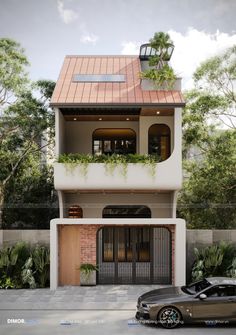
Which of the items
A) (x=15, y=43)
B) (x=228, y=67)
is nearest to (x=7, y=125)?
(x=15, y=43)

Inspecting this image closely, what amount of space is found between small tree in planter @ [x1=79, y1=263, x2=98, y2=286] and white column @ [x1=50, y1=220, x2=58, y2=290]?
1.07 m

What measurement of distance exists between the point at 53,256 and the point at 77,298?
7.49 feet

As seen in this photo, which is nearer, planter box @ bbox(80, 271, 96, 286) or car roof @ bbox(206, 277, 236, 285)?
car roof @ bbox(206, 277, 236, 285)

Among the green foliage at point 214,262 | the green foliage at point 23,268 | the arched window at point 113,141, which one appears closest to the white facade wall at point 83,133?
the arched window at point 113,141

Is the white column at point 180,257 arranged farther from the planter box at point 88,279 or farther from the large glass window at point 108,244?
the planter box at point 88,279

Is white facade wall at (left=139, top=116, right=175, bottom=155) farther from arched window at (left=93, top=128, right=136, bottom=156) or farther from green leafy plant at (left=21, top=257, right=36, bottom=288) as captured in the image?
green leafy plant at (left=21, top=257, right=36, bottom=288)

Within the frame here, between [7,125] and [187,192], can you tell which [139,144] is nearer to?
[187,192]

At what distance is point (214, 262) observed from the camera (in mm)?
18500

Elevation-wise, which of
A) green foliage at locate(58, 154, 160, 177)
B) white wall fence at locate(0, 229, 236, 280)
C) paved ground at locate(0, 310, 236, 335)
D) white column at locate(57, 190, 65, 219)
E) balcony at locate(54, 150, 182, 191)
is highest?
green foliage at locate(58, 154, 160, 177)

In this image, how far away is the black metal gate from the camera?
19.0m

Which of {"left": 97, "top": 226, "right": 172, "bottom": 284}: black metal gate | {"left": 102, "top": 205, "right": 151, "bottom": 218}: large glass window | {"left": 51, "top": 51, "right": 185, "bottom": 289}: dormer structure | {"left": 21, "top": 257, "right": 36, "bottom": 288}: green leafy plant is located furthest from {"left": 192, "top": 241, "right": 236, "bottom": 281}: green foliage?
{"left": 21, "top": 257, "right": 36, "bottom": 288}: green leafy plant

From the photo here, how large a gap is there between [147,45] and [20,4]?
7.56m

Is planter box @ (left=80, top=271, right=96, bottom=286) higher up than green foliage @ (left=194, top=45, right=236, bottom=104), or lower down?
lower down

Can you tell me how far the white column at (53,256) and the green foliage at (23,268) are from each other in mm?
491
